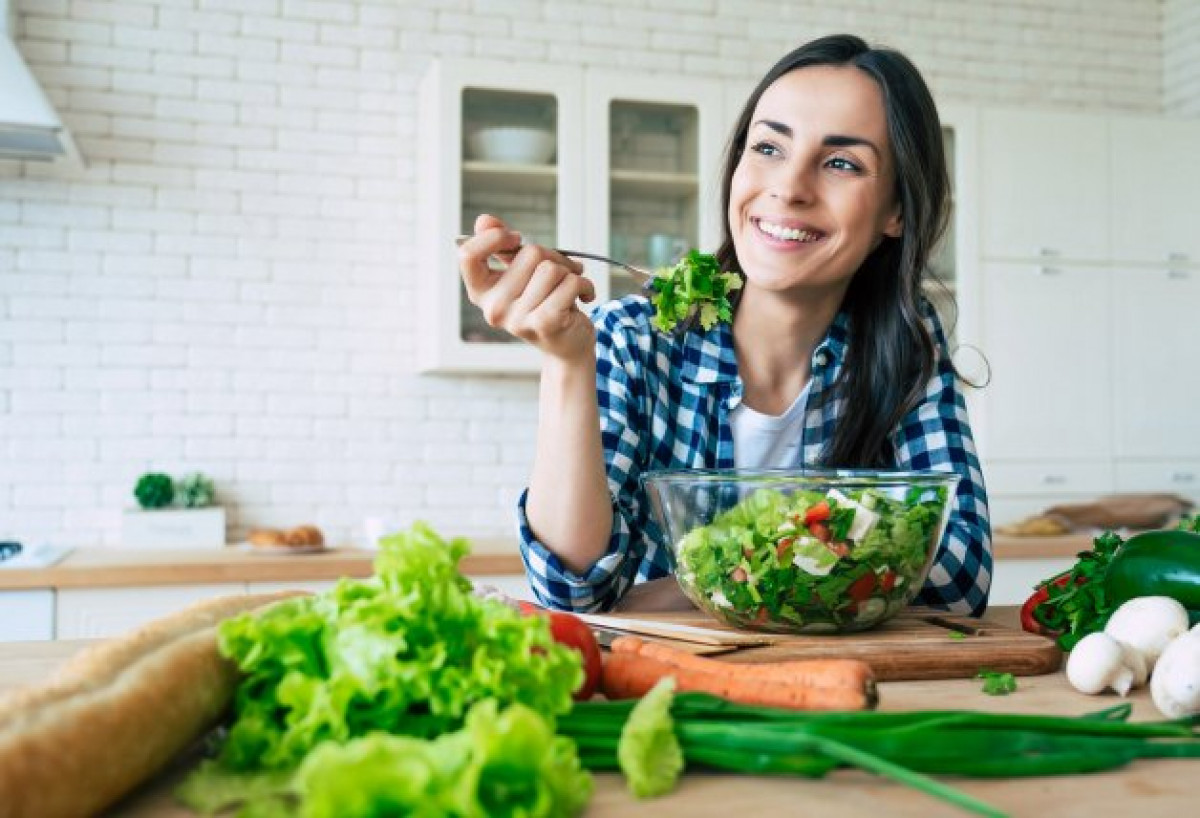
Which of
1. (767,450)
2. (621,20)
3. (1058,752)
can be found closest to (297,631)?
(1058,752)

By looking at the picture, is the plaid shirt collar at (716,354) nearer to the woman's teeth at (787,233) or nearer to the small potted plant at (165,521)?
the woman's teeth at (787,233)

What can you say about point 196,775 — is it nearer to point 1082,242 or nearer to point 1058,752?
point 1058,752

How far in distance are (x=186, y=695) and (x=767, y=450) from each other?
1.29 metres

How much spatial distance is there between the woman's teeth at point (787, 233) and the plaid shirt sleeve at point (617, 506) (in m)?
0.25

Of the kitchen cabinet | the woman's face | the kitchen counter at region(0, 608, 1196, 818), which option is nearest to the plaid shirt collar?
the woman's face

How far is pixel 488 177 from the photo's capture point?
3760 millimetres

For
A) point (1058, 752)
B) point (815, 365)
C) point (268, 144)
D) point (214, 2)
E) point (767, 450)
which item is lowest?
point (1058, 752)

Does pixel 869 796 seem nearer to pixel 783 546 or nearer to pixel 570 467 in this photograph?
pixel 783 546

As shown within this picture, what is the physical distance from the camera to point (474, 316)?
12.2 ft

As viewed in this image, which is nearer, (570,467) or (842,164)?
(570,467)

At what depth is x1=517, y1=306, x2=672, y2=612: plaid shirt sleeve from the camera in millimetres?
1586

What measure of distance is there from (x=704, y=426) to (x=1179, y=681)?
99cm

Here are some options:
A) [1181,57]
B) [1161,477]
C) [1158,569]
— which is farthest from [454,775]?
[1181,57]

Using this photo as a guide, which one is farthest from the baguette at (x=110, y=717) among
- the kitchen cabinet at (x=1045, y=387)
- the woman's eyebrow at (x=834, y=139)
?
the kitchen cabinet at (x=1045, y=387)
